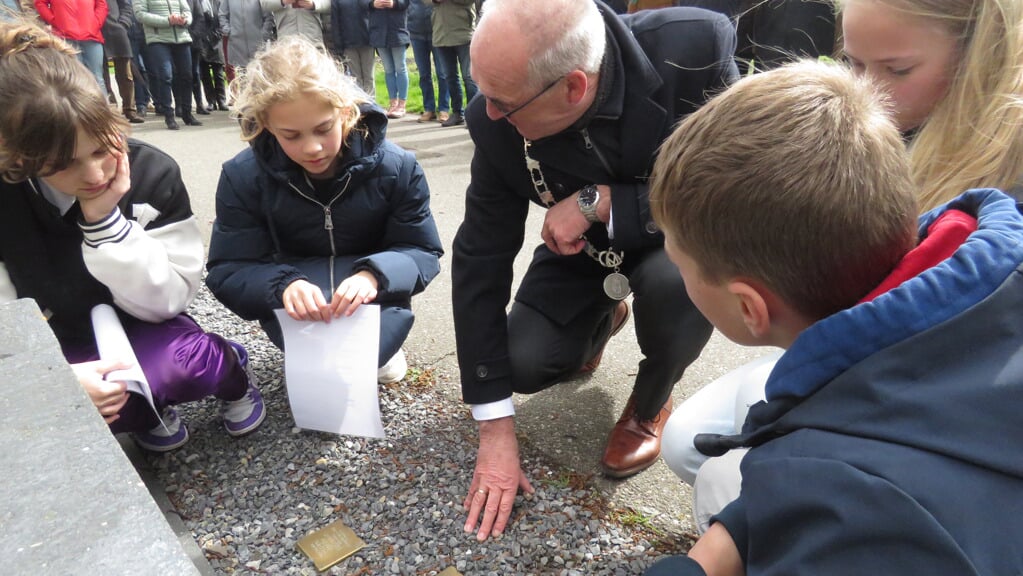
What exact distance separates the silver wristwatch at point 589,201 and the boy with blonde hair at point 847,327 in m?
0.79

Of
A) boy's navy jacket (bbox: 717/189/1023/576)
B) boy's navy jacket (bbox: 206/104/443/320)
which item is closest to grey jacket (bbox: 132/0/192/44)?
boy's navy jacket (bbox: 206/104/443/320)

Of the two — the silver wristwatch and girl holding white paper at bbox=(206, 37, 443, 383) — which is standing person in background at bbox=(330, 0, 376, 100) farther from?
the silver wristwatch

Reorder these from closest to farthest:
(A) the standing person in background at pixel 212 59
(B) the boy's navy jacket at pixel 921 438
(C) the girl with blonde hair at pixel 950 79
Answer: (B) the boy's navy jacket at pixel 921 438 → (C) the girl with blonde hair at pixel 950 79 → (A) the standing person in background at pixel 212 59

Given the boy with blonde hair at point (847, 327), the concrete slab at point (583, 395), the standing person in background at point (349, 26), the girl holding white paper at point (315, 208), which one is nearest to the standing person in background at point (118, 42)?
the standing person in background at point (349, 26)

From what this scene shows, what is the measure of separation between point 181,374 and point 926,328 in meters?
1.86

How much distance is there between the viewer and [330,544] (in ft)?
5.94

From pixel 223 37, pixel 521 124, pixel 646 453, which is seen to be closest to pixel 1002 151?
pixel 521 124

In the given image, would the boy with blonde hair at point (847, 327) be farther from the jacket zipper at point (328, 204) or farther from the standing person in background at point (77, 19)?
the standing person in background at point (77, 19)

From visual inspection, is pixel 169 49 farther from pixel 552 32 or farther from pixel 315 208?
pixel 552 32

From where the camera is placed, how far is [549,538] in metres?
1.81

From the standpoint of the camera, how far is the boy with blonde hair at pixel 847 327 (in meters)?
0.80

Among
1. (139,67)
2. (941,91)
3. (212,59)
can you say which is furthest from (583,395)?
(139,67)

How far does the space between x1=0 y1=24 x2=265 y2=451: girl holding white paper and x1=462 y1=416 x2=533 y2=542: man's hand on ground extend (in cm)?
77

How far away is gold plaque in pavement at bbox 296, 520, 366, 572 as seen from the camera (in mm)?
1762
